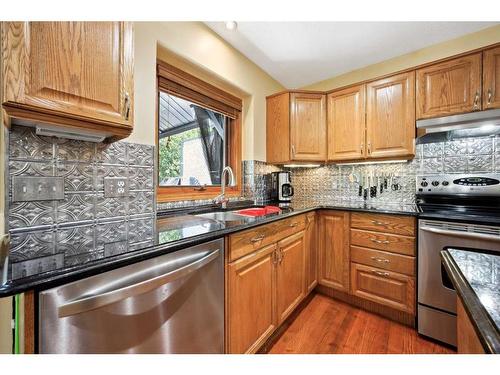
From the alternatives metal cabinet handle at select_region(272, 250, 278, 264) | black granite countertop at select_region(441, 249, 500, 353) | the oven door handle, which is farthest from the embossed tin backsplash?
the oven door handle

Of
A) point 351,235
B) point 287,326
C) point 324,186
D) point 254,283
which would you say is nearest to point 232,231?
point 254,283

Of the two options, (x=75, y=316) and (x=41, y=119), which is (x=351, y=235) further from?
→ (x=41, y=119)

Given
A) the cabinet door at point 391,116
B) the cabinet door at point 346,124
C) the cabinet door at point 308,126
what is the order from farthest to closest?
the cabinet door at point 308,126
the cabinet door at point 346,124
the cabinet door at point 391,116

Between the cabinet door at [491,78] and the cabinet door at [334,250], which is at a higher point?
the cabinet door at [491,78]

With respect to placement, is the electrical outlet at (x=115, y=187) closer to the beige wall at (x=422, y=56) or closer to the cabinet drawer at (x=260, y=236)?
the cabinet drawer at (x=260, y=236)

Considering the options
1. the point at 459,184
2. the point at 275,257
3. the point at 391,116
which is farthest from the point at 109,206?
the point at 459,184

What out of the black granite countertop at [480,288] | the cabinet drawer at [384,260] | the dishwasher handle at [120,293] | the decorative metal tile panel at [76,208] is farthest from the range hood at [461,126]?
the decorative metal tile panel at [76,208]

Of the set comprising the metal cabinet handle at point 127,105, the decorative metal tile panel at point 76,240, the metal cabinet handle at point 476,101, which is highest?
the metal cabinet handle at point 476,101

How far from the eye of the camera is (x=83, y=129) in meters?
0.90

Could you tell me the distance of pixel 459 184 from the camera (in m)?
1.83

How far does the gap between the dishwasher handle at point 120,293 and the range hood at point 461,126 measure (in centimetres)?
204

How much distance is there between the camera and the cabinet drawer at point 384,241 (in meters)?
1.74

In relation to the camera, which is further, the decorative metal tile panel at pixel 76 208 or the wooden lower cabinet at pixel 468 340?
the decorative metal tile panel at pixel 76 208

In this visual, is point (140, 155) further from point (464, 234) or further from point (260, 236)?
point (464, 234)
